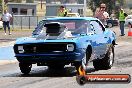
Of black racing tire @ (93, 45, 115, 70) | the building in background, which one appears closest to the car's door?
black racing tire @ (93, 45, 115, 70)

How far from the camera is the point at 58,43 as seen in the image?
38.2 ft

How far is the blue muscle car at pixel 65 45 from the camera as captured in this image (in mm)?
11648

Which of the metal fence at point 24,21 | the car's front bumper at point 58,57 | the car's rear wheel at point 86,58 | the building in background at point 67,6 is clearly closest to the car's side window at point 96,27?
the car's rear wheel at point 86,58

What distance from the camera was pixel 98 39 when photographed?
13.2m

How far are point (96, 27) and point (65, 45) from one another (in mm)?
2227

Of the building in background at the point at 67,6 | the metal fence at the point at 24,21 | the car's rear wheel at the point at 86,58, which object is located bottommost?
the metal fence at the point at 24,21

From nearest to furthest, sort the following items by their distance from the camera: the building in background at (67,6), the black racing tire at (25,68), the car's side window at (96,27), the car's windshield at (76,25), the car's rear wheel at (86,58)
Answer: the car's rear wheel at (86,58), the black racing tire at (25,68), the car's windshield at (76,25), the car's side window at (96,27), the building in background at (67,6)

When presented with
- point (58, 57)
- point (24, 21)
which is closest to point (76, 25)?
point (58, 57)

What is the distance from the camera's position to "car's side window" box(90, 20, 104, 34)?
13298 millimetres

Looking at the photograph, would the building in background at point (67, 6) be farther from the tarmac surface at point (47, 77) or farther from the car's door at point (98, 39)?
the car's door at point (98, 39)

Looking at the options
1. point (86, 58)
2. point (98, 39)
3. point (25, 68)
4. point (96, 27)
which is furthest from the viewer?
point (96, 27)

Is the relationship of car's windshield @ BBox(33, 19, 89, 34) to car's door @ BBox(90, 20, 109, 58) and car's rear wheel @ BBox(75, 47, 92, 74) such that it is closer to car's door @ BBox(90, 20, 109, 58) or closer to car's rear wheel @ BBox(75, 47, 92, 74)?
car's door @ BBox(90, 20, 109, 58)

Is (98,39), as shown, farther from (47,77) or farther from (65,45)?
(47,77)

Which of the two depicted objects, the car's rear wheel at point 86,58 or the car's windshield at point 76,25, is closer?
the car's rear wheel at point 86,58
